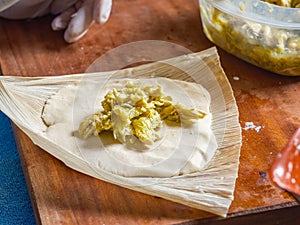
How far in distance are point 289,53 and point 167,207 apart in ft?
1.51

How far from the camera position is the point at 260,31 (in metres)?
1.32

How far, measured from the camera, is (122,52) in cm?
144

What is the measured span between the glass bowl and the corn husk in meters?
0.06

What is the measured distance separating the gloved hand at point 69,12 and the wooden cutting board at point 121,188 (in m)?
0.02

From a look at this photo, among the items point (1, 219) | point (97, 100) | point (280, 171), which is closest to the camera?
point (280, 171)

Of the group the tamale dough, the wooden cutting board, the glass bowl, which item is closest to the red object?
the wooden cutting board

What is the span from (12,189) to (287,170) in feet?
1.73

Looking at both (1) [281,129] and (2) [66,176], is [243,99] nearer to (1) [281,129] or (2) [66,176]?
(1) [281,129]

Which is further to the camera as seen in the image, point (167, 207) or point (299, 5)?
point (299, 5)

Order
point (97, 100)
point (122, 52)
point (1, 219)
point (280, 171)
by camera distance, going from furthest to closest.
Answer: point (122, 52) < point (97, 100) < point (1, 219) < point (280, 171)

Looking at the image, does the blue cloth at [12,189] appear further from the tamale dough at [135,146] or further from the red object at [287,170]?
the red object at [287,170]

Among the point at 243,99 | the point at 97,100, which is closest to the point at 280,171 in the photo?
the point at 243,99

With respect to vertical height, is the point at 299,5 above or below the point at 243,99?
above

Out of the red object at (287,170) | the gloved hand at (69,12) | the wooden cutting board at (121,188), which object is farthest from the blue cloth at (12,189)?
the red object at (287,170)
